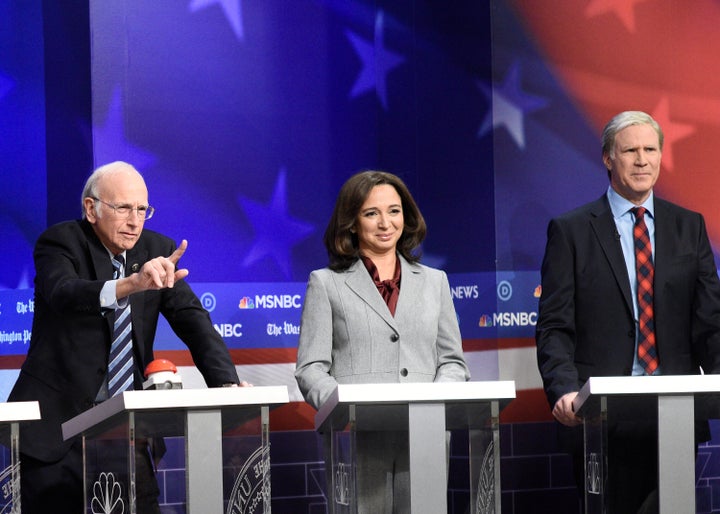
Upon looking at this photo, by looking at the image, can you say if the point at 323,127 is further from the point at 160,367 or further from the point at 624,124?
the point at 160,367

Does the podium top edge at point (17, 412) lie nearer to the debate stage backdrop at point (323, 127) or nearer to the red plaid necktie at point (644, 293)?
the red plaid necktie at point (644, 293)

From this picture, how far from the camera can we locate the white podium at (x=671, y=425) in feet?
9.97

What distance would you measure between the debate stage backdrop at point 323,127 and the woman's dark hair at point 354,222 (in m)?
1.24

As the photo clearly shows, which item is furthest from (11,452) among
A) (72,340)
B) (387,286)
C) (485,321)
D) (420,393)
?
(485,321)

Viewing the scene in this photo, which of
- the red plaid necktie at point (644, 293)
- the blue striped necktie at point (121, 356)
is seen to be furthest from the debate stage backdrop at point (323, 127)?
the blue striped necktie at point (121, 356)

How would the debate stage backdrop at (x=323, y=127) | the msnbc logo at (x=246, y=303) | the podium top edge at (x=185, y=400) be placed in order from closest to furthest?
the podium top edge at (x=185, y=400)
the debate stage backdrop at (x=323, y=127)
the msnbc logo at (x=246, y=303)

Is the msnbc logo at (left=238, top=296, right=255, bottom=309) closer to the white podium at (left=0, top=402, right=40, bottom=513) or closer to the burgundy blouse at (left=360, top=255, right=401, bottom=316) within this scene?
the burgundy blouse at (left=360, top=255, right=401, bottom=316)

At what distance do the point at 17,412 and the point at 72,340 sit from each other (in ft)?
2.95

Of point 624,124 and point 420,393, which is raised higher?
point 624,124

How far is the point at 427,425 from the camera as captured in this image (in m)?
3.04

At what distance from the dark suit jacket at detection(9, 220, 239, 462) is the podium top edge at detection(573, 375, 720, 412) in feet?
4.88

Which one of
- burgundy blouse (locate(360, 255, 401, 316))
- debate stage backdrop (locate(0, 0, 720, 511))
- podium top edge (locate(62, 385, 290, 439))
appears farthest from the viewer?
debate stage backdrop (locate(0, 0, 720, 511))

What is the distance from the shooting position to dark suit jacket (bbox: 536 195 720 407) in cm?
425

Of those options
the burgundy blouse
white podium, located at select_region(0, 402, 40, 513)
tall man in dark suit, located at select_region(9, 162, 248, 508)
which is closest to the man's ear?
tall man in dark suit, located at select_region(9, 162, 248, 508)
